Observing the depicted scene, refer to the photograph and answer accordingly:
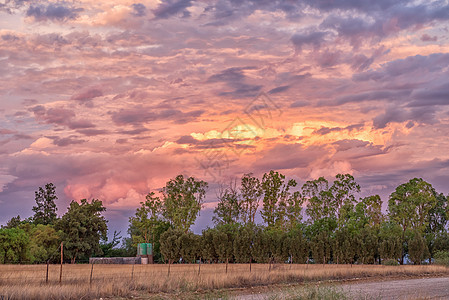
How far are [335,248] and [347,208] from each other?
9.21 metres

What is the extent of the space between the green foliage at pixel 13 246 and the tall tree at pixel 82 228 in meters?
9.29

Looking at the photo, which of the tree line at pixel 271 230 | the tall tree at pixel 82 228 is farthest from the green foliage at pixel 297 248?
the tall tree at pixel 82 228

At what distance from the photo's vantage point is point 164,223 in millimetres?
79438

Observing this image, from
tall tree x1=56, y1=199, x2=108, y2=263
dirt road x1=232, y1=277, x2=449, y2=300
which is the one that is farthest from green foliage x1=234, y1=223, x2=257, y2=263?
dirt road x1=232, y1=277, x2=449, y2=300

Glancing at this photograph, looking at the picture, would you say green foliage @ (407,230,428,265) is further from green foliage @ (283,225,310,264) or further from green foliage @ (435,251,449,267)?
green foliage @ (283,225,310,264)

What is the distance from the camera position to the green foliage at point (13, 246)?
205 feet

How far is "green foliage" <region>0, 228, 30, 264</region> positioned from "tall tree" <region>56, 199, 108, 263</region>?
9294mm

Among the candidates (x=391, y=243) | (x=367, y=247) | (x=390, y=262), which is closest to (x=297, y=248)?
(x=367, y=247)

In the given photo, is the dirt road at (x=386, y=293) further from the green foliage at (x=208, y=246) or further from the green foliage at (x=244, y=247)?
the green foliage at (x=208, y=246)

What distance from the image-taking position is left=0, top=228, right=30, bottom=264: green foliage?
6234cm

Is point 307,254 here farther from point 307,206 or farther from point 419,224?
point 419,224

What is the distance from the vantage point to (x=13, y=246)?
63.2 metres

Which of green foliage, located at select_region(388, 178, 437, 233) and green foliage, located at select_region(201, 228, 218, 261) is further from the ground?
green foliage, located at select_region(388, 178, 437, 233)

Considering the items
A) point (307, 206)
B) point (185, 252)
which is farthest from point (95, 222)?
point (307, 206)
